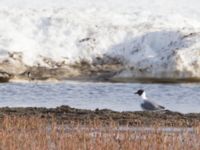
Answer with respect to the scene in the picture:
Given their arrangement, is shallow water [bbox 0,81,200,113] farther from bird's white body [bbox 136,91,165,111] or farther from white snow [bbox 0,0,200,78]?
white snow [bbox 0,0,200,78]

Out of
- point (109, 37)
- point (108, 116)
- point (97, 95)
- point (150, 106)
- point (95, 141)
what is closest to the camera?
point (95, 141)

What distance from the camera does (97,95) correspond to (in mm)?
23578

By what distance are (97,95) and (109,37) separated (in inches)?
259

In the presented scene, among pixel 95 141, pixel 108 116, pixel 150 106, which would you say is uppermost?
pixel 150 106

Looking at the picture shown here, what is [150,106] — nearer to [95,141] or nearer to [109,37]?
[95,141]

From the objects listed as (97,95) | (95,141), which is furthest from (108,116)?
(97,95)

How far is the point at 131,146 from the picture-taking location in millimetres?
11922

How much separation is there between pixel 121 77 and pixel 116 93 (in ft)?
12.4

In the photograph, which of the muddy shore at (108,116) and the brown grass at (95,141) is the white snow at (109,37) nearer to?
the muddy shore at (108,116)

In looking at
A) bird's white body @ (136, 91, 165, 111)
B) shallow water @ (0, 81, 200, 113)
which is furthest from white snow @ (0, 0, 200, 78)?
bird's white body @ (136, 91, 165, 111)

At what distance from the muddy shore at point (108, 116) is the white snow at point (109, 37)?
9073 millimetres

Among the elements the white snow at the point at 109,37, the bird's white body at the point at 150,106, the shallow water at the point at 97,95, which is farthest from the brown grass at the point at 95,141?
the white snow at the point at 109,37

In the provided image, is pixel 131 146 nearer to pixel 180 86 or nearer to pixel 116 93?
pixel 116 93

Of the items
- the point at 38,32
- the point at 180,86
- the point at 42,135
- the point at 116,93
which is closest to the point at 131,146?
the point at 42,135
